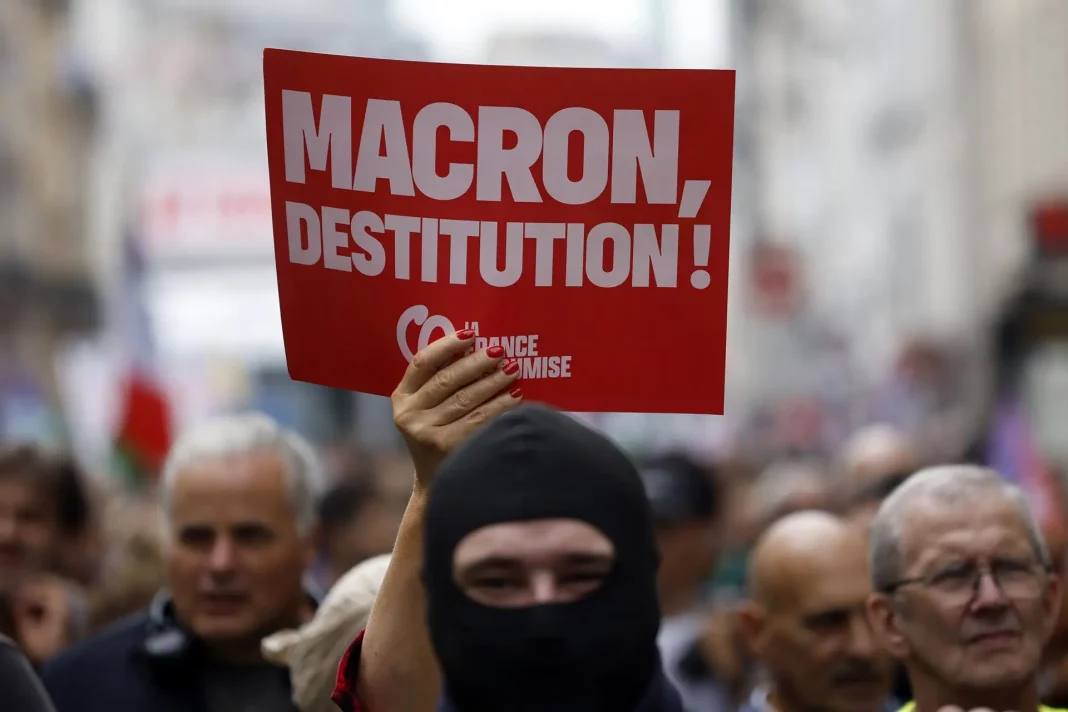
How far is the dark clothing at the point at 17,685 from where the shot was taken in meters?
3.45

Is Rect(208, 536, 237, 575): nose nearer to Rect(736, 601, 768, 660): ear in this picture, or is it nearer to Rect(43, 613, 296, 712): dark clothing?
Rect(43, 613, 296, 712): dark clothing

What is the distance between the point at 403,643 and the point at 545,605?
700 millimetres

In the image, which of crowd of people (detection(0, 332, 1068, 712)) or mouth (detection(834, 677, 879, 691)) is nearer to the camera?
crowd of people (detection(0, 332, 1068, 712))

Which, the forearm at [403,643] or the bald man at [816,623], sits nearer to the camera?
the forearm at [403,643]

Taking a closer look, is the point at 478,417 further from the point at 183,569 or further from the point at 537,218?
the point at 183,569

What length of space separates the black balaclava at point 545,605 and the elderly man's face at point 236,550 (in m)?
2.05

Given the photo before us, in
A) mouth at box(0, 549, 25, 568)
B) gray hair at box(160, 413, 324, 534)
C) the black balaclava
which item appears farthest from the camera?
mouth at box(0, 549, 25, 568)

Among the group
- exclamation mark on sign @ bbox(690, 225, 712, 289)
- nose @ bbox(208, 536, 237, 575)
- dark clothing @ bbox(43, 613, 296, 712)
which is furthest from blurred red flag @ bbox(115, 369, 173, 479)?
exclamation mark on sign @ bbox(690, 225, 712, 289)

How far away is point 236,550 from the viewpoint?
501 centimetres

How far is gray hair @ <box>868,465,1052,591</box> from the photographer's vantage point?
404cm

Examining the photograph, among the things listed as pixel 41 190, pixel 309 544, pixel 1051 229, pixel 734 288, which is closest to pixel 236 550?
pixel 309 544

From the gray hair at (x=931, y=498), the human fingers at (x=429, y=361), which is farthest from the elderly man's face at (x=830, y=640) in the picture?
the human fingers at (x=429, y=361)

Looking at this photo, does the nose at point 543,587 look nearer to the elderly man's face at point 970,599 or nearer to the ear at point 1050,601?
the elderly man's face at point 970,599

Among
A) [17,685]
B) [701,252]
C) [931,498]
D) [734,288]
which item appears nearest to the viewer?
[17,685]
